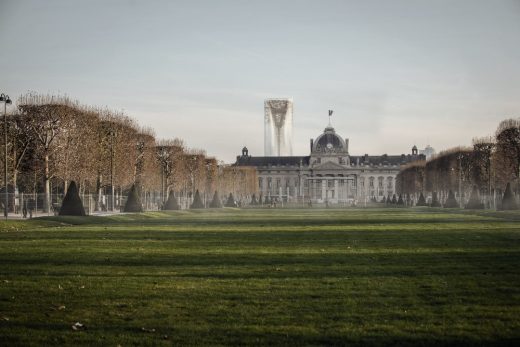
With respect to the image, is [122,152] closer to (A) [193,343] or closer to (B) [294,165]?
(A) [193,343]

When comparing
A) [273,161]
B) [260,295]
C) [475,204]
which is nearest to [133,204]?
[475,204]

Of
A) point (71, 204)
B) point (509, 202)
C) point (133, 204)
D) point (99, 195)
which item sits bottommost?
point (509, 202)

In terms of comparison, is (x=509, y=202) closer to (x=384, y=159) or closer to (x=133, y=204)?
(x=133, y=204)

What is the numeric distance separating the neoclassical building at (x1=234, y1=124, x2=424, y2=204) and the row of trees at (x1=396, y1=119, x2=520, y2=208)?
7190cm

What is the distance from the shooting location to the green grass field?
839 cm

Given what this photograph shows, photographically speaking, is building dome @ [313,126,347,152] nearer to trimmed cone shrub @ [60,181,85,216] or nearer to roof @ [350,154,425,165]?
roof @ [350,154,425,165]

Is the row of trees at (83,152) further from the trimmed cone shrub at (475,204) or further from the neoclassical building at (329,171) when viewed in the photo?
the neoclassical building at (329,171)

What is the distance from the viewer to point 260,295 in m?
11.2

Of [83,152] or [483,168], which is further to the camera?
[483,168]

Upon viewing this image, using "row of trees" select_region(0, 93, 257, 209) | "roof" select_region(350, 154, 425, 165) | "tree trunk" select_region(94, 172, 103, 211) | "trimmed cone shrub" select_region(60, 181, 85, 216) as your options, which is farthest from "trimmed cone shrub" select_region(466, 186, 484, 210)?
"roof" select_region(350, 154, 425, 165)

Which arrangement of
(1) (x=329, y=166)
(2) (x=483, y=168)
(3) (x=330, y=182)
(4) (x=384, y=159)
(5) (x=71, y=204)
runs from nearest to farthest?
1. (5) (x=71, y=204)
2. (2) (x=483, y=168)
3. (1) (x=329, y=166)
4. (3) (x=330, y=182)
5. (4) (x=384, y=159)

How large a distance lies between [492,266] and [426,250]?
164 inches

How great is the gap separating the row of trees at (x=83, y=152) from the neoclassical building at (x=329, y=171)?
104152 millimetres

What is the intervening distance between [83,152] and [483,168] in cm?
4745
